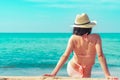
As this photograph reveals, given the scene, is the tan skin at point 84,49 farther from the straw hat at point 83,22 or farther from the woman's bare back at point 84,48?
the straw hat at point 83,22

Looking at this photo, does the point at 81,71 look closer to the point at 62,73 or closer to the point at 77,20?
the point at 77,20

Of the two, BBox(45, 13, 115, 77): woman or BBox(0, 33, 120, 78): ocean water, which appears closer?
BBox(45, 13, 115, 77): woman

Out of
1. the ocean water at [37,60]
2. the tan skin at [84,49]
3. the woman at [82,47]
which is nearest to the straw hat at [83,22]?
the woman at [82,47]

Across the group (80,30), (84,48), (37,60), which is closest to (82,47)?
(84,48)

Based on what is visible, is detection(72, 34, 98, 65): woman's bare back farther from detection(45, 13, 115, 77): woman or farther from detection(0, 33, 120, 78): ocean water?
detection(0, 33, 120, 78): ocean water

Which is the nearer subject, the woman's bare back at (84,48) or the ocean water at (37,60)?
the woman's bare back at (84,48)

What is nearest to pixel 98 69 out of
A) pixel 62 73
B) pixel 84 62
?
pixel 62 73

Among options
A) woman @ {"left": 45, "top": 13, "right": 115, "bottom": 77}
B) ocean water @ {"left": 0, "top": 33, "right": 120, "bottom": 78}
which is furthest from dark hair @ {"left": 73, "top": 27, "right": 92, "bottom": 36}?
ocean water @ {"left": 0, "top": 33, "right": 120, "bottom": 78}

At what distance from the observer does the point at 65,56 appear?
540 centimetres

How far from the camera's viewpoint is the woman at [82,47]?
536 centimetres

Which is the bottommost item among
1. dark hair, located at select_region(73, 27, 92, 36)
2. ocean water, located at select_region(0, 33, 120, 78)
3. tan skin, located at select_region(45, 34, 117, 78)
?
ocean water, located at select_region(0, 33, 120, 78)

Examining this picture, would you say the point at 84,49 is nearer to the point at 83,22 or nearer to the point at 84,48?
the point at 84,48

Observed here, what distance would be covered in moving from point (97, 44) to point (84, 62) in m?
0.32

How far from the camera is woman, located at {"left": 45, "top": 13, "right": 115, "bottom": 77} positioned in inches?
211
